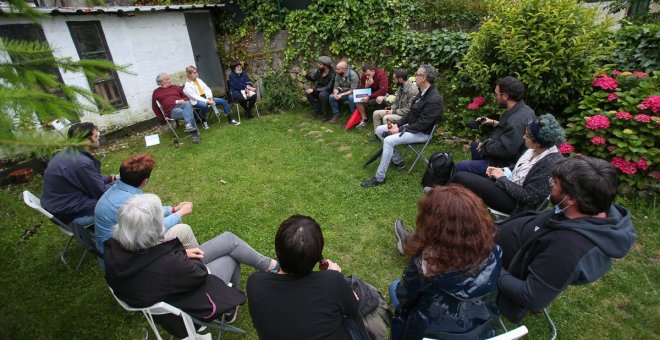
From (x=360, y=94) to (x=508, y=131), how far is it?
3376 millimetres

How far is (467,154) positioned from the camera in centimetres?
500

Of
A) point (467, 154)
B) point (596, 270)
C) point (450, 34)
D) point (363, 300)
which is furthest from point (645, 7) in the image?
point (363, 300)

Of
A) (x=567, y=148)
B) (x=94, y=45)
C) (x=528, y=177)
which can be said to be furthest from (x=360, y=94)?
(x=94, y=45)

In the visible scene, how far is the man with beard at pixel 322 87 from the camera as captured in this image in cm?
697

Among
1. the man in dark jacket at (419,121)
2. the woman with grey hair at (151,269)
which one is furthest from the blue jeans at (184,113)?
the woman with grey hair at (151,269)

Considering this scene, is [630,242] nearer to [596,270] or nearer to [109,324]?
[596,270]

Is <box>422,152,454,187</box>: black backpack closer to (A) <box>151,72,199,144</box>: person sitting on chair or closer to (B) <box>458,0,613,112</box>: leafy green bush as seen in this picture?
(B) <box>458,0,613,112</box>: leafy green bush

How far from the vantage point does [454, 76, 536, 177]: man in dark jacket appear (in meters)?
3.29

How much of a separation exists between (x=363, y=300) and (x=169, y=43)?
25.9 ft

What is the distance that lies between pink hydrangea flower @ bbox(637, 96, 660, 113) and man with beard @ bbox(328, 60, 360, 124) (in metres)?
4.32

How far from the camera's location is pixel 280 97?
798 cm

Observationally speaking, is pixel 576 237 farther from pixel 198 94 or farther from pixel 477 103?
pixel 198 94

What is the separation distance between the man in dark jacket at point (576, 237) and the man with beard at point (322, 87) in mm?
5521

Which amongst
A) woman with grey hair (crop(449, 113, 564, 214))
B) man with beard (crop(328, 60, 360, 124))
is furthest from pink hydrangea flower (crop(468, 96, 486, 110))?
man with beard (crop(328, 60, 360, 124))
